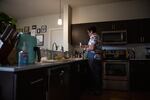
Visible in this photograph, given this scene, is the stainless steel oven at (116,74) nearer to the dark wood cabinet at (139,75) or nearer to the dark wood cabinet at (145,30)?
the dark wood cabinet at (139,75)

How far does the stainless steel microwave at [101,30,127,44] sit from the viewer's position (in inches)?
169

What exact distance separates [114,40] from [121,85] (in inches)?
48.2

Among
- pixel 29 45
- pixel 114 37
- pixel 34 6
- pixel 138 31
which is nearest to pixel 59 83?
pixel 29 45

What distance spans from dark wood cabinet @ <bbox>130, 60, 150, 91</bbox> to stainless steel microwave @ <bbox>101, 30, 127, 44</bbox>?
2.21 ft

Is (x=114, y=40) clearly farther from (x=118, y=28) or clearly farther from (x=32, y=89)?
(x=32, y=89)

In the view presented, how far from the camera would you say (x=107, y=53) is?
434 centimetres

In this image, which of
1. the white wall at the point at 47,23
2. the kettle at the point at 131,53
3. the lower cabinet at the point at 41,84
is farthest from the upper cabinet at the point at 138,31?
the white wall at the point at 47,23

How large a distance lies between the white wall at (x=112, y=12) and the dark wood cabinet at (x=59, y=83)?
2.73 m

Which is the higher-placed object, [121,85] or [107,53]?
[107,53]

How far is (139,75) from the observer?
13.0 feet

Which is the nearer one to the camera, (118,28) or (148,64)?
(148,64)

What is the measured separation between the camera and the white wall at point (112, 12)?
441cm

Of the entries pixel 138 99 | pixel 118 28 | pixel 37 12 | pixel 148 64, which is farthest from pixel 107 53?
pixel 37 12

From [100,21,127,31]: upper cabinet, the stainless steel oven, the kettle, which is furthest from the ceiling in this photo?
the stainless steel oven
